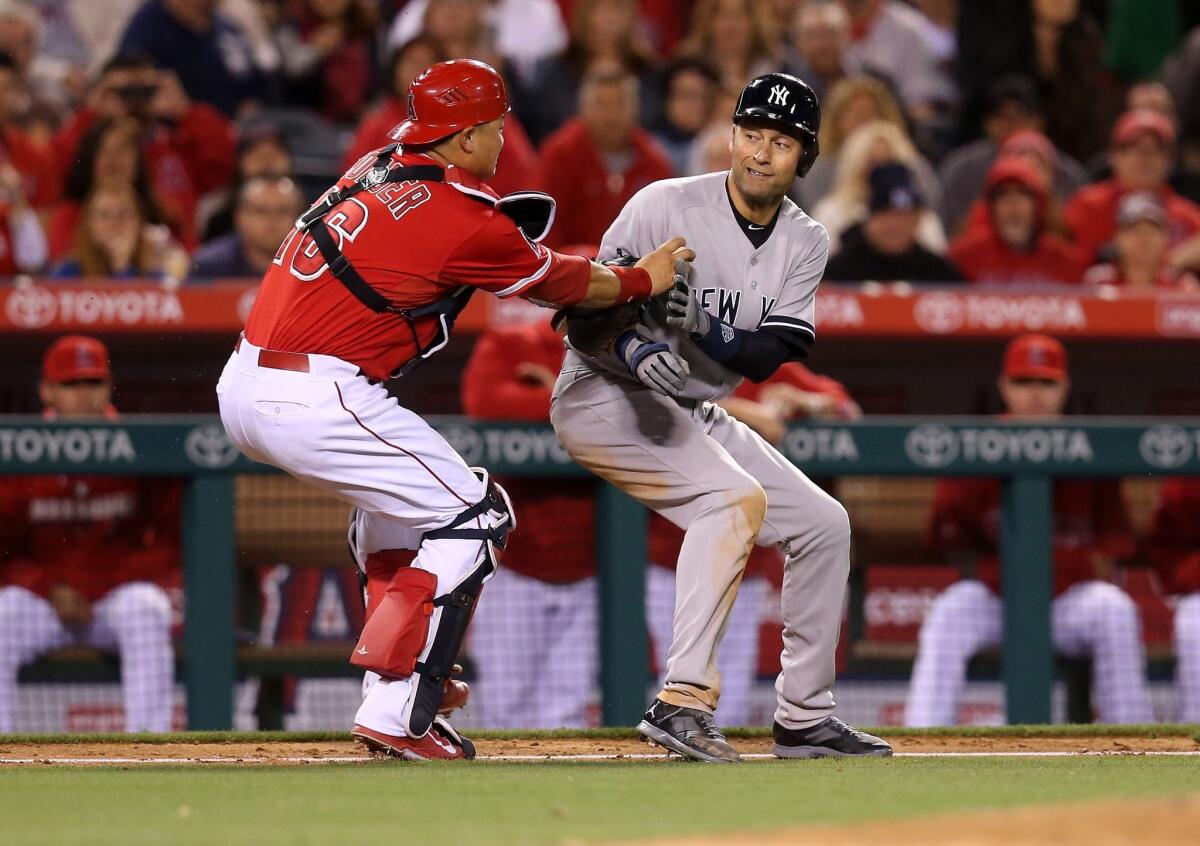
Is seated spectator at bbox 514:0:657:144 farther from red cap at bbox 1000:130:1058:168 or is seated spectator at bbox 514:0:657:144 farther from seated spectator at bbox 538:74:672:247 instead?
red cap at bbox 1000:130:1058:168

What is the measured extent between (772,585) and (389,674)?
2.75m

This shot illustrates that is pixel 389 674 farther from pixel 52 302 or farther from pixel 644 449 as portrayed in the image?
pixel 52 302

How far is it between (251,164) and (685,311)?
4562 mm

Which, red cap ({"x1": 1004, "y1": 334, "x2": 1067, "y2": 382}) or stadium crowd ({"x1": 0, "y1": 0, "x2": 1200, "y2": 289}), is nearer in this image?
red cap ({"x1": 1004, "y1": 334, "x2": 1067, "y2": 382})

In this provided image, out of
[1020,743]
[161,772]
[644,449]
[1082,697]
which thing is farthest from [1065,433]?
[161,772]

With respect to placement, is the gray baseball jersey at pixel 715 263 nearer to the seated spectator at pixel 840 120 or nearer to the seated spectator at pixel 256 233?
the seated spectator at pixel 256 233

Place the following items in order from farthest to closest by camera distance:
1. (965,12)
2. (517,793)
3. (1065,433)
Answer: (965,12)
(1065,433)
(517,793)

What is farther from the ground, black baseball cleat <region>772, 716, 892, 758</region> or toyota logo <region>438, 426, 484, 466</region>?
toyota logo <region>438, 426, 484, 466</region>

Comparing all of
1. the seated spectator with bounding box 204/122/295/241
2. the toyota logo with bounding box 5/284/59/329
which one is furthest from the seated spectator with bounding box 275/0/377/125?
the toyota logo with bounding box 5/284/59/329

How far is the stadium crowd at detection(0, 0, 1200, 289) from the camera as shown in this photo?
8609 millimetres

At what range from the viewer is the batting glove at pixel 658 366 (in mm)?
4895

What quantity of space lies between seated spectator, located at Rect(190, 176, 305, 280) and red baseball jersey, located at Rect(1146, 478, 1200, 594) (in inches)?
145

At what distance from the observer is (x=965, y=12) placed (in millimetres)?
11523

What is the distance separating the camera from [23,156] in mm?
9305
